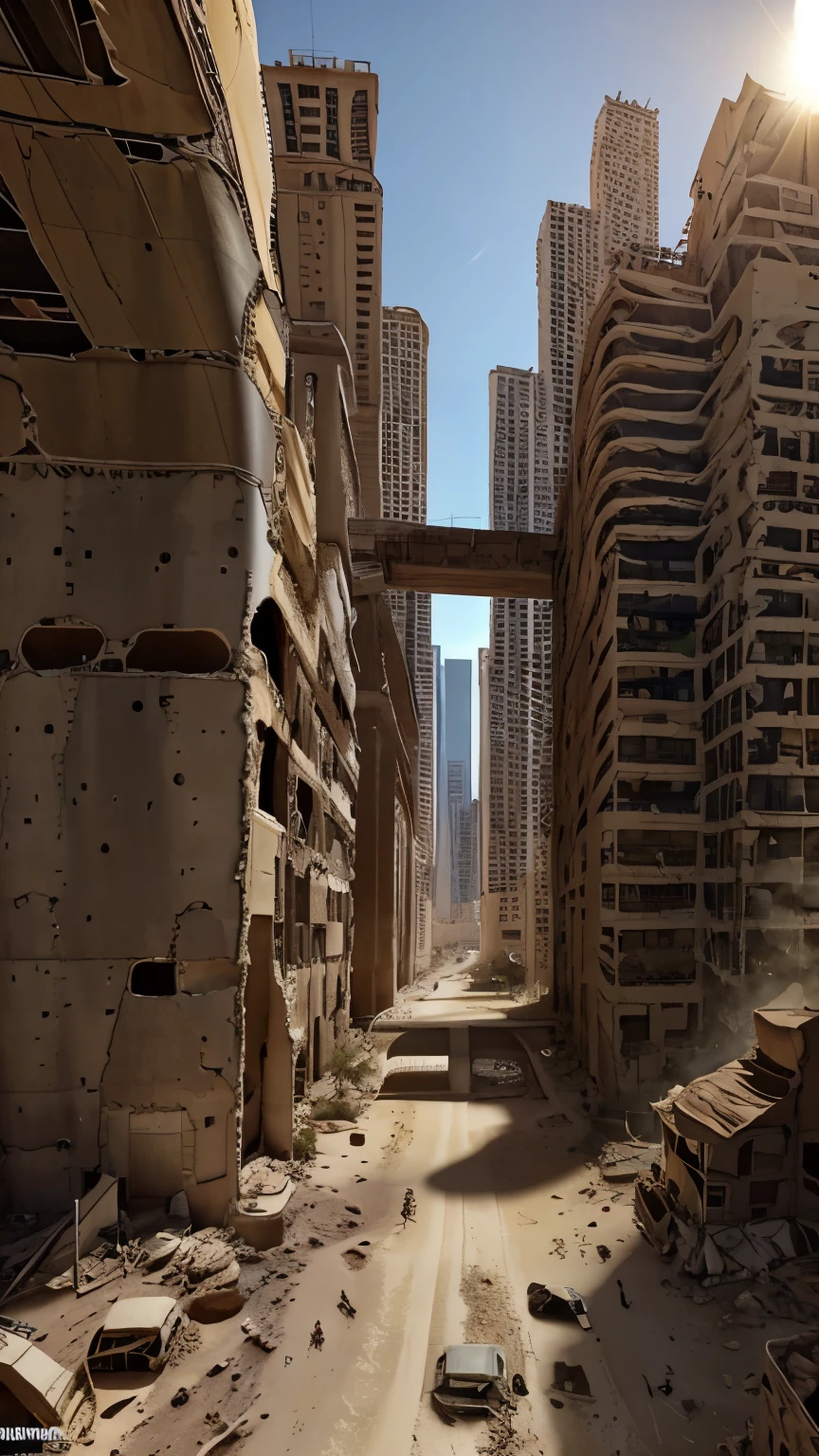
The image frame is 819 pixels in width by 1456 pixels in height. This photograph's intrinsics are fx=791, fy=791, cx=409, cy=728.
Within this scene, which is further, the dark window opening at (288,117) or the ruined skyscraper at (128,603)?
the dark window opening at (288,117)

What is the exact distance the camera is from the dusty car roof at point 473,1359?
7828 millimetres

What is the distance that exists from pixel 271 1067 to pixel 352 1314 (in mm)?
3899

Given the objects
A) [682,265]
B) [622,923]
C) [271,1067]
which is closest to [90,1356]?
[271,1067]

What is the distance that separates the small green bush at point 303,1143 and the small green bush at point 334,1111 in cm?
209

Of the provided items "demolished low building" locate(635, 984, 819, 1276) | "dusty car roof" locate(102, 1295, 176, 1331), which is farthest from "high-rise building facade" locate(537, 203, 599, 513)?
"dusty car roof" locate(102, 1295, 176, 1331)

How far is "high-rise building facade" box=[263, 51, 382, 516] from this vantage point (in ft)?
118

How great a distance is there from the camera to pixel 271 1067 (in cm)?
1217

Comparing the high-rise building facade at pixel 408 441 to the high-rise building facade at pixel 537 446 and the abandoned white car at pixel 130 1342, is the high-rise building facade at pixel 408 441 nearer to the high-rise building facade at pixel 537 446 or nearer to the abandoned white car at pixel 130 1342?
the high-rise building facade at pixel 537 446

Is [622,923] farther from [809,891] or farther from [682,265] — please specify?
[682,265]

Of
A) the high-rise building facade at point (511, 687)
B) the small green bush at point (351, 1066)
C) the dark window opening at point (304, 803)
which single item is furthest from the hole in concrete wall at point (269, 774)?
the high-rise building facade at point (511, 687)

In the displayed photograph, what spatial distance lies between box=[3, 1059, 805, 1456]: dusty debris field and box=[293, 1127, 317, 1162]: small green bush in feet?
1.18

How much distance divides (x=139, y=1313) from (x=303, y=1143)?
5.68 metres

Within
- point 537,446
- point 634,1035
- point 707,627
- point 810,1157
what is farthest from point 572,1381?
point 537,446

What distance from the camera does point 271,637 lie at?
14055mm
